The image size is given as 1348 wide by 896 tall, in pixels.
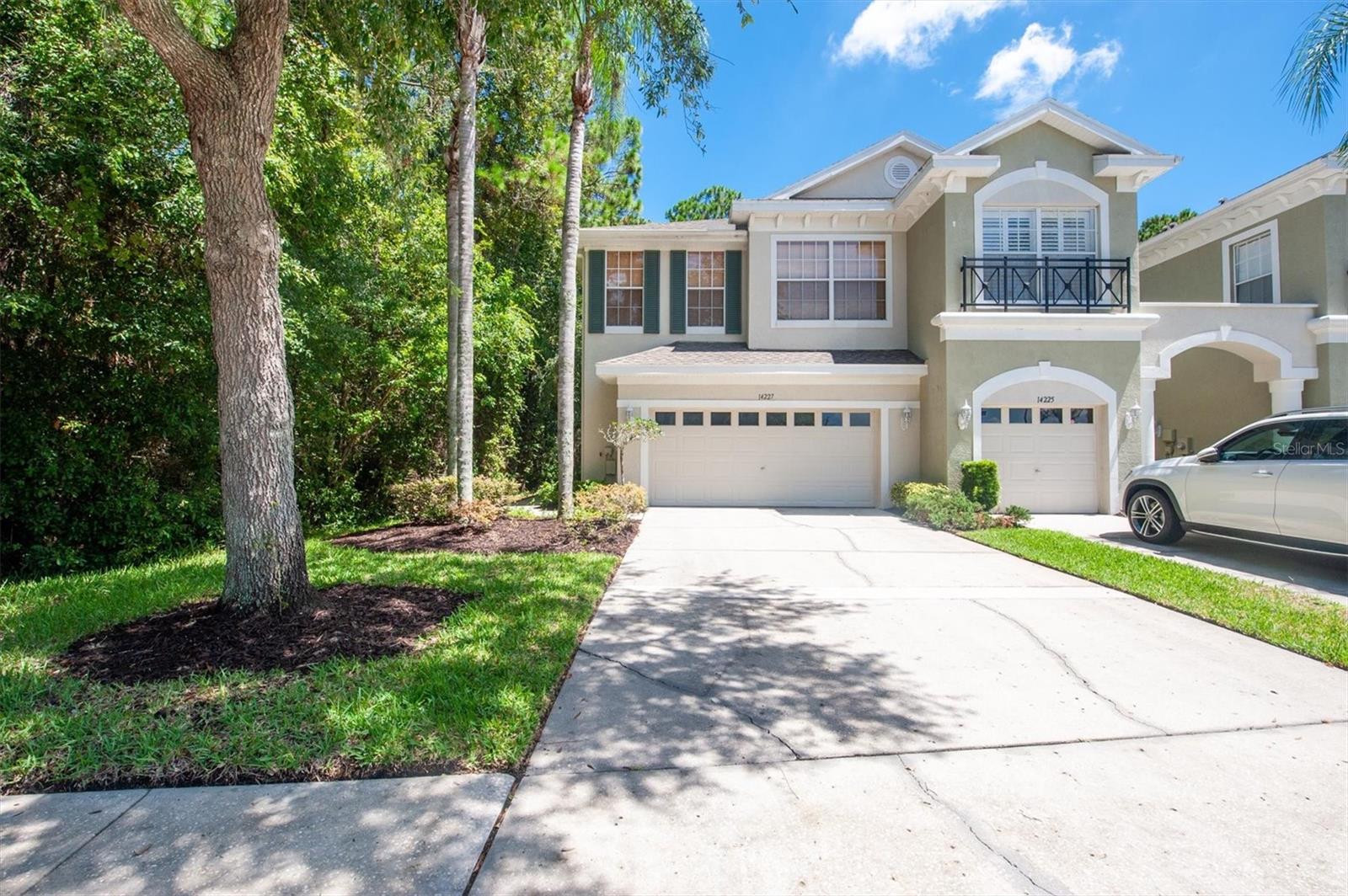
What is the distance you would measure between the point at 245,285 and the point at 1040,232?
12.9 metres

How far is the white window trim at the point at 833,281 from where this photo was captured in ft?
44.5

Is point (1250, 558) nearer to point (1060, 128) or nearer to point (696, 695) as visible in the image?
point (696, 695)

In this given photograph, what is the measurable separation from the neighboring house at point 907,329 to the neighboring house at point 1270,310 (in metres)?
0.08

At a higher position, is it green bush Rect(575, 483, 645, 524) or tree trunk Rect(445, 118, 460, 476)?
tree trunk Rect(445, 118, 460, 476)

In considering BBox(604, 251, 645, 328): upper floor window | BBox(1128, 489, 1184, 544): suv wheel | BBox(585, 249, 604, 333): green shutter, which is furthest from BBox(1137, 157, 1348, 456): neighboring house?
BBox(585, 249, 604, 333): green shutter

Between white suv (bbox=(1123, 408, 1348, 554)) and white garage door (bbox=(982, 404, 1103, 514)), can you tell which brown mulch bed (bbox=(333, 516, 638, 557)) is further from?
white suv (bbox=(1123, 408, 1348, 554))

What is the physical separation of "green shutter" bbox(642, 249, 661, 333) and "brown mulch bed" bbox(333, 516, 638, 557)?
18.8 feet

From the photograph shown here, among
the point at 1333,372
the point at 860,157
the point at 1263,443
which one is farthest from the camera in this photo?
the point at 860,157

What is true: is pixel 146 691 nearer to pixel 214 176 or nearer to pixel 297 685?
pixel 297 685

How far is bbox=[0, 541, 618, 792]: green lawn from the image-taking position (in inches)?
113

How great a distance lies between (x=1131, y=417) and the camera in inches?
450

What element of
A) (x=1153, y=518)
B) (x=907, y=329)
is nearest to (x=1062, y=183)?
(x=907, y=329)

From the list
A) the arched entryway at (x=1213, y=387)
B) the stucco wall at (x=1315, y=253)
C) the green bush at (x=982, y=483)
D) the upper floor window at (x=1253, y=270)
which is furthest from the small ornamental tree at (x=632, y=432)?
the upper floor window at (x=1253, y=270)

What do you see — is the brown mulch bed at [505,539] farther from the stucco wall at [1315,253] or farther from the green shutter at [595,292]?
the stucco wall at [1315,253]
